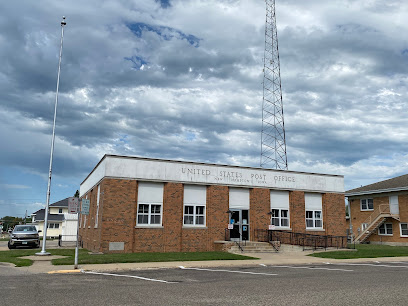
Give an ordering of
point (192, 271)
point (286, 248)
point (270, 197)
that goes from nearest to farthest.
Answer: point (192, 271) < point (286, 248) < point (270, 197)

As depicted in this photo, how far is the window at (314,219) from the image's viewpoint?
29394 millimetres

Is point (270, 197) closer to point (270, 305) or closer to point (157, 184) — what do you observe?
point (157, 184)

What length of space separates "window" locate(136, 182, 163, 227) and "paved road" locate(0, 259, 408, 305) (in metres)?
10.2

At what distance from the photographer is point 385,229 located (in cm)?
4016

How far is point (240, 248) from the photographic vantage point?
2362 cm

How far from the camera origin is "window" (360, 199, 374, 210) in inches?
1686

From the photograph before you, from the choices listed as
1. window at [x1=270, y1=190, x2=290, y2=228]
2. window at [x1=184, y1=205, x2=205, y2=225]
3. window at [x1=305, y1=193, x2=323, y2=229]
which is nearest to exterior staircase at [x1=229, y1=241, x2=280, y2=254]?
window at [x1=270, y1=190, x2=290, y2=228]

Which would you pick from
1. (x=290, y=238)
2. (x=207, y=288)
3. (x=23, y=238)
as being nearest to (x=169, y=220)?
(x=290, y=238)

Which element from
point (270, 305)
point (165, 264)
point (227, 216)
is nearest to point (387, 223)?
point (227, 216)

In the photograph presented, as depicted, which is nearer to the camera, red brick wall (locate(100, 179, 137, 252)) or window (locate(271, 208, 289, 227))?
red brick wall (locate(100, 179, 137, 252))

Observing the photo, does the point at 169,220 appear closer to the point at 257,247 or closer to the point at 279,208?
the point at 257,247

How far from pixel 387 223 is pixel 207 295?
120 ft

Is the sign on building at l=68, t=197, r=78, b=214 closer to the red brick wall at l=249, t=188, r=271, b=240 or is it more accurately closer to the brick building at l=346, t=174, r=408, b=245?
the red brick wall at l=249, t=188, r=271, b=240

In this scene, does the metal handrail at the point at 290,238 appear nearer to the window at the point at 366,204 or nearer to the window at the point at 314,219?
the window at the point at 314,219
